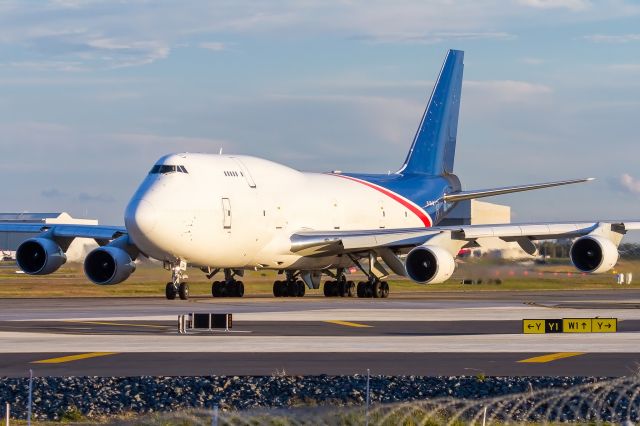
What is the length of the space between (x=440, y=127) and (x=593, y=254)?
17.4 meters

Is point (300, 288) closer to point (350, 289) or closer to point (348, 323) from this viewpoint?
point (350, 289)

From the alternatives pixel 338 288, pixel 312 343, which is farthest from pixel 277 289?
pixel 312 343

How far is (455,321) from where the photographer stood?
103 feet

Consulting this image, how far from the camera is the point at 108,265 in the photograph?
153 feet

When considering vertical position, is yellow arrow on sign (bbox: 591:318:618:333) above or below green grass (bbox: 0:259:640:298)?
below

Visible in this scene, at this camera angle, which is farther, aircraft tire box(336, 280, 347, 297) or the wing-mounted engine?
aircraft tire box(336, 280, 347, 297)

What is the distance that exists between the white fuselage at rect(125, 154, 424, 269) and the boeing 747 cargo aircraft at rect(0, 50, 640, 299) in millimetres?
47

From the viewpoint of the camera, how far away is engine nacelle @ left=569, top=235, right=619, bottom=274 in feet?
146

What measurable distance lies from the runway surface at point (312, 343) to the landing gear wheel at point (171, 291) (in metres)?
4.72

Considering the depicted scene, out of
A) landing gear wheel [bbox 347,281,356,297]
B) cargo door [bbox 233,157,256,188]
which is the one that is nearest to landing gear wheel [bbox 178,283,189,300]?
cargo door [bbox 233,157,256,188]

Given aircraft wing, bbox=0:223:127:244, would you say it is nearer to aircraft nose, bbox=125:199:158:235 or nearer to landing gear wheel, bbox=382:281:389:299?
aircraft nose, bbox=125:199:158:235

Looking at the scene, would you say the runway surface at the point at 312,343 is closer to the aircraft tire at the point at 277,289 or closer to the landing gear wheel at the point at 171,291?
the landing gear wheel at the point at 171,291

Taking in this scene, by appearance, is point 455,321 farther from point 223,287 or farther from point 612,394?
point 223,287

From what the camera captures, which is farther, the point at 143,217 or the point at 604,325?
the point at 143,217
